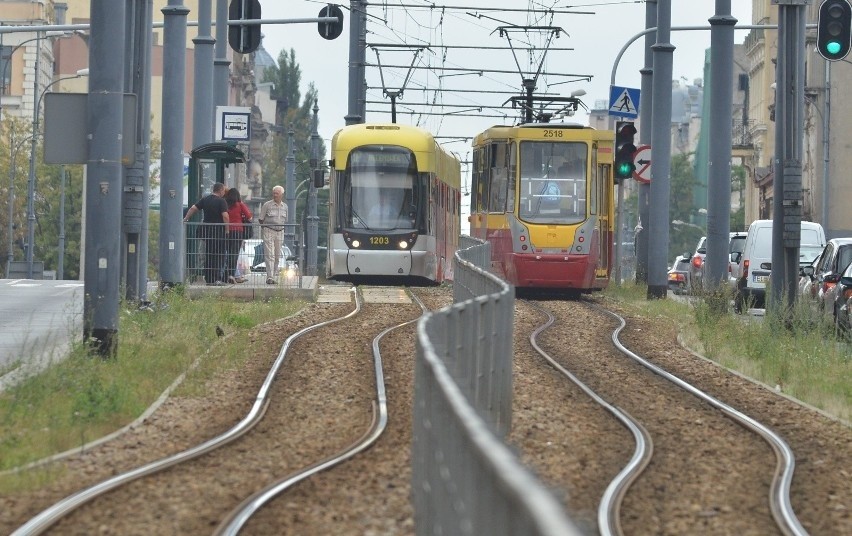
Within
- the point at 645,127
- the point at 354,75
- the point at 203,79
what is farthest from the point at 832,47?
the point at 354,75

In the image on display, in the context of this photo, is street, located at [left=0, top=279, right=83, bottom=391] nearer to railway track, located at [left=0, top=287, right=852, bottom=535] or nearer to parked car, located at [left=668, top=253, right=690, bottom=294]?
railway track, located at [left=0, top=287, right=852, bottom=535]

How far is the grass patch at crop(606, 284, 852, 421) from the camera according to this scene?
56.4 ft

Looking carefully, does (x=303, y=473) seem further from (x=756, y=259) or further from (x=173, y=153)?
(x=756, y=259)

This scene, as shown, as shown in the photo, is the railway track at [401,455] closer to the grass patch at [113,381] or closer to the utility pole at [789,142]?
the grass patch at [113,381]

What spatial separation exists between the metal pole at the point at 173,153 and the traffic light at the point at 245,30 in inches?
278

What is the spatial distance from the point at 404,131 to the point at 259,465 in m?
25.0

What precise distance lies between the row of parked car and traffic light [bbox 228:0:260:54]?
31.7ft

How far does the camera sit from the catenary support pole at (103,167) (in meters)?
16.7

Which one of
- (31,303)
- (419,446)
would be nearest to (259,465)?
(419,446)

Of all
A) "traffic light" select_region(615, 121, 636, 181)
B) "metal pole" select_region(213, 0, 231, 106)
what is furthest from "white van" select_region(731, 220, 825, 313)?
"metal pole" select_region(213, 0, 231, 106)

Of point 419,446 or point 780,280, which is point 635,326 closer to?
point 780,280

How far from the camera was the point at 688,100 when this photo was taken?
18425 centimetres

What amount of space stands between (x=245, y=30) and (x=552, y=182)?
7.51m

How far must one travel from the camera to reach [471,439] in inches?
192
